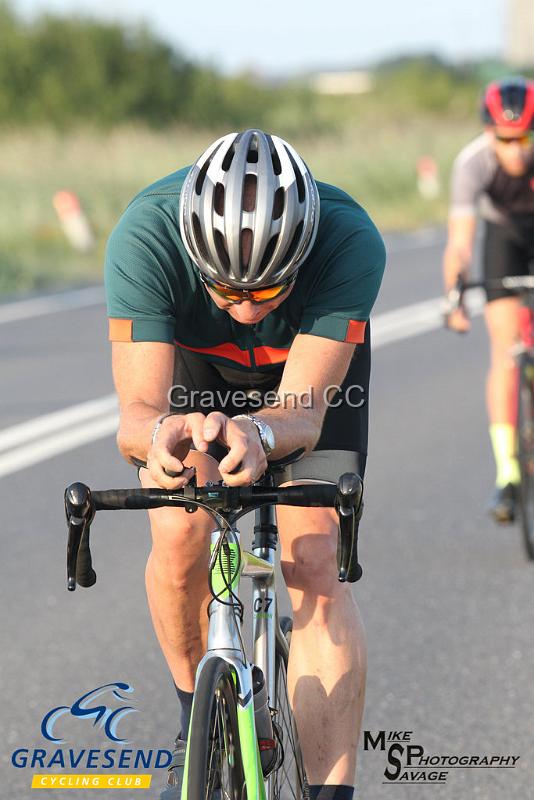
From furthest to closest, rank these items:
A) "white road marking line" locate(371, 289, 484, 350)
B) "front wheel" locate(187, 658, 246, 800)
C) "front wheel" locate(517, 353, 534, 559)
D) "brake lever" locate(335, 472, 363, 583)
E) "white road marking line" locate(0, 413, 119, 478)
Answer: "white road marking line" locate(371, 289, 484, 350), "white road marking line" locate(0, 413, 119, 478), "front wheel" locate(517, 353, 534, 559), "brake lever" locate(335, 472, 363, 583), "front wheel" locate(187, 658, 246, 800)

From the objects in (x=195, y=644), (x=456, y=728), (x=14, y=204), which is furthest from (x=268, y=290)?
(x=14, y=204)

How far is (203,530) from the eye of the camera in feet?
11.7

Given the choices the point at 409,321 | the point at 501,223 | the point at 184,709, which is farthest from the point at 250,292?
the point at 409,321

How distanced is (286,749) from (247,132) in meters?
1.56

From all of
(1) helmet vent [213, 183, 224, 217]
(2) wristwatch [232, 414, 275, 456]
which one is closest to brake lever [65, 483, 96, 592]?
(2) wristwatch [232, 414, 275, 456]

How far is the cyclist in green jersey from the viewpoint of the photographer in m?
3.33

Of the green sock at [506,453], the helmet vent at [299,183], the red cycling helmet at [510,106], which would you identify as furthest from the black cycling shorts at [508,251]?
the helmet vent at [299,183]

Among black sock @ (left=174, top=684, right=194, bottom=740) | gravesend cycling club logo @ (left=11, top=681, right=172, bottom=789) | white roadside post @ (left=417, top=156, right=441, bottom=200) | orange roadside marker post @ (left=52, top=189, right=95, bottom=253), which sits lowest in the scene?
white roadside post @ (left=417, top=156, right=441, bottom=200)

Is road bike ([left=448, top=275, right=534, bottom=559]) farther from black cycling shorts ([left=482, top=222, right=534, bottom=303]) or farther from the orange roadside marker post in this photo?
the orange roadside marker post

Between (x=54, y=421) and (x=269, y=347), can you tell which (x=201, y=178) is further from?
(x=54, y=421)

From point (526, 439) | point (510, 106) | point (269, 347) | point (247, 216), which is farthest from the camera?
point (526, 439)

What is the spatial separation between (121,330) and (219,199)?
43cm

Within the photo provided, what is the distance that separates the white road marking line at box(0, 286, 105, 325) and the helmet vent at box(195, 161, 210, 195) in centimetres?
1031

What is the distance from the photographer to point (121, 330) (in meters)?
3.52
